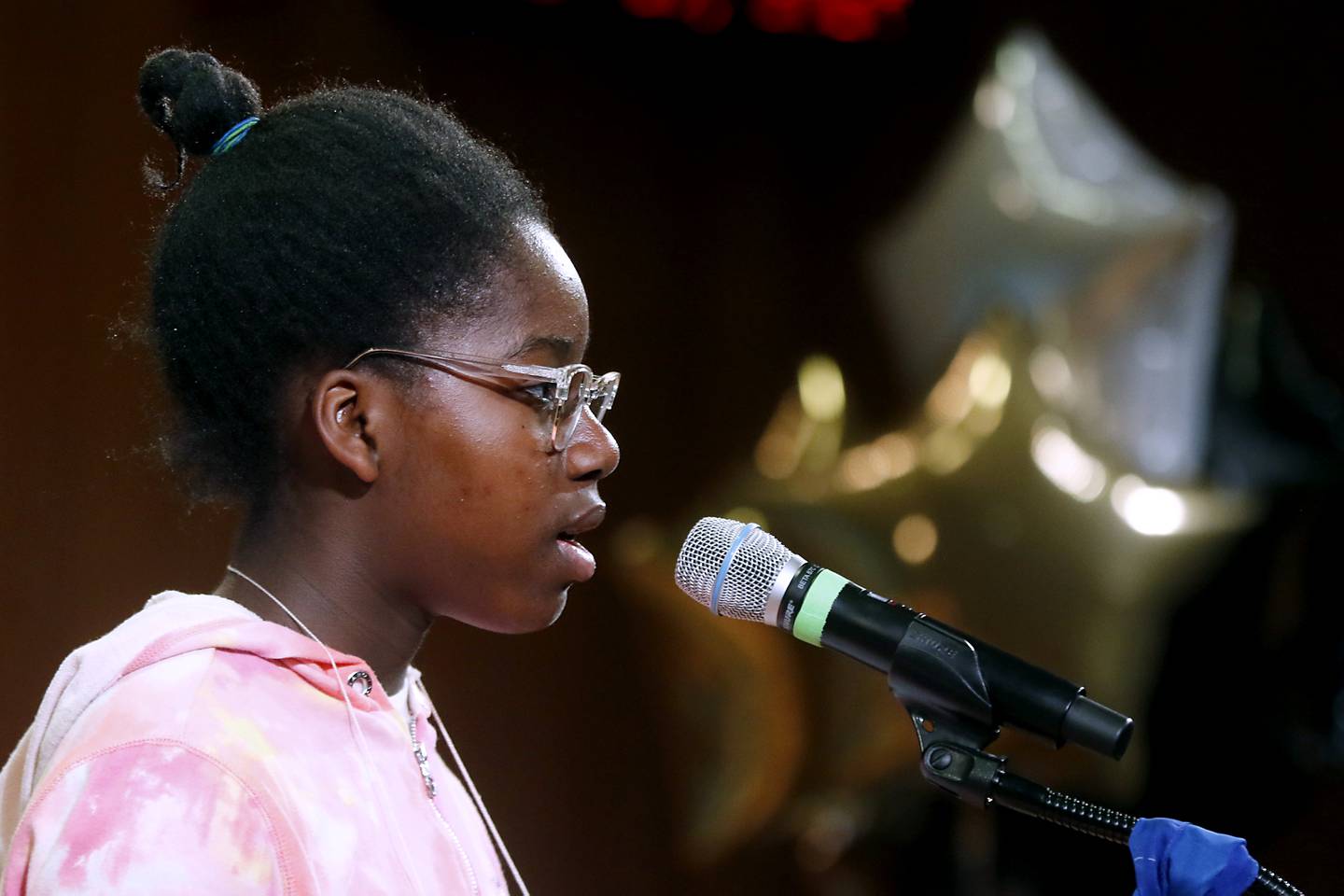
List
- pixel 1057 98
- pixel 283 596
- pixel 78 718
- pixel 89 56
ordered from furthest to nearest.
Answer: pixel 1057 98 < pixel 89 56 < pixel 283 596 < pixel 78 718

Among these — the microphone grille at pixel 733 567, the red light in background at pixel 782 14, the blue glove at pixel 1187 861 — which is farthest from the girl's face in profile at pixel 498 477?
the red light in background at pixel 782 14

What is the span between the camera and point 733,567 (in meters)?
1.24

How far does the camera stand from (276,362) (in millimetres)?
1271

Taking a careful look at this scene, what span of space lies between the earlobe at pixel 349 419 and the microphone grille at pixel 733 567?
1.02 feet

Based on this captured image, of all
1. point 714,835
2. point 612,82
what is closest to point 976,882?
point 714,835

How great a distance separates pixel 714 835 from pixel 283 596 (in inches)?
97.3

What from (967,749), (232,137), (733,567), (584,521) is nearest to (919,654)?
(967,749)

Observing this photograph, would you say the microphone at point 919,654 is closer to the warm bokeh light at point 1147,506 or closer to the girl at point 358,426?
the girl at point 358,426

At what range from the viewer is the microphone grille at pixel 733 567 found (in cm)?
121

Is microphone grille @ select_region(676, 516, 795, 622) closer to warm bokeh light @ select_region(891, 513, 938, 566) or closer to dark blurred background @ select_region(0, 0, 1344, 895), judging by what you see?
dark blurred background @ select_region(0, 0, 1344, 895)

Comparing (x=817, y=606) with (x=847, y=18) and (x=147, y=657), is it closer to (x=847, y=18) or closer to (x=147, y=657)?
(x=147, y=657)

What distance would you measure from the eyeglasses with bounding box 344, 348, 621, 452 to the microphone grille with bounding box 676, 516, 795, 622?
0.55ft

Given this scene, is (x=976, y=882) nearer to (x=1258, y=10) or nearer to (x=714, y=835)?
(x=714, y=835)

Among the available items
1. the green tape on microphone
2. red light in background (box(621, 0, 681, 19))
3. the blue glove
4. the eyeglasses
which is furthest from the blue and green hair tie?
red light in background (box(621, 0, 681, 19))
